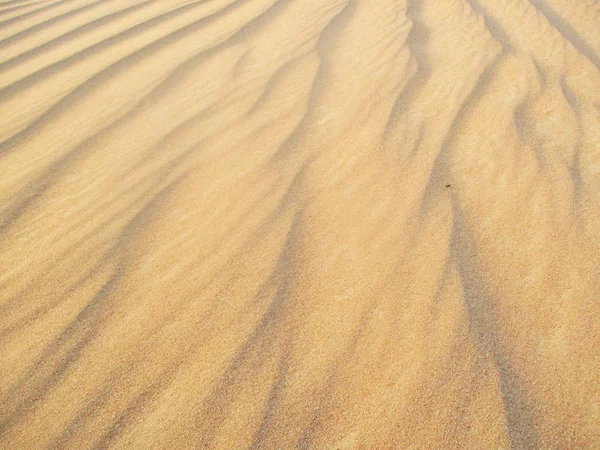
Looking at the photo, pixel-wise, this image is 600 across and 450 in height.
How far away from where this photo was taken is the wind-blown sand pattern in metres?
0.86

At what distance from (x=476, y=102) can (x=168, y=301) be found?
1.29m

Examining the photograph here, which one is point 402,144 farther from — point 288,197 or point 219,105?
point 219,105

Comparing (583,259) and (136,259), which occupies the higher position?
(136,259)

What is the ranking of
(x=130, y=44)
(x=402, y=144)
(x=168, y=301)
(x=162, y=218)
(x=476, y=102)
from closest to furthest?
1. (x=168, y=301)
2. (x=162, y=218)
3. (x=402, y=144)
4. (x=476, y=102)
5. (x=130, y=44)

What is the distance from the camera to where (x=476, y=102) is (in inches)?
66.6

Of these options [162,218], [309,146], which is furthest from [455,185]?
[162,218]

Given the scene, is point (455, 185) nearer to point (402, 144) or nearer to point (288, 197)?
point (402, 144)

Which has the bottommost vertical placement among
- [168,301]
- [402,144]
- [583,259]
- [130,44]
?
[583,259]

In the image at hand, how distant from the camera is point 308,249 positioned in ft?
3.86

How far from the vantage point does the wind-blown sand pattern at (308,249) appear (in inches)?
33.7

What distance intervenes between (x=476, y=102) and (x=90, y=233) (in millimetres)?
1366

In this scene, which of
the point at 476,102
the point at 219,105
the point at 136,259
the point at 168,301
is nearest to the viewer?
the point at 168,301

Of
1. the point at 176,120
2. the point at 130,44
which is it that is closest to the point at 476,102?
the point at 176,120

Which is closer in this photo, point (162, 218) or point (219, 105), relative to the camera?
point (162, 218)
